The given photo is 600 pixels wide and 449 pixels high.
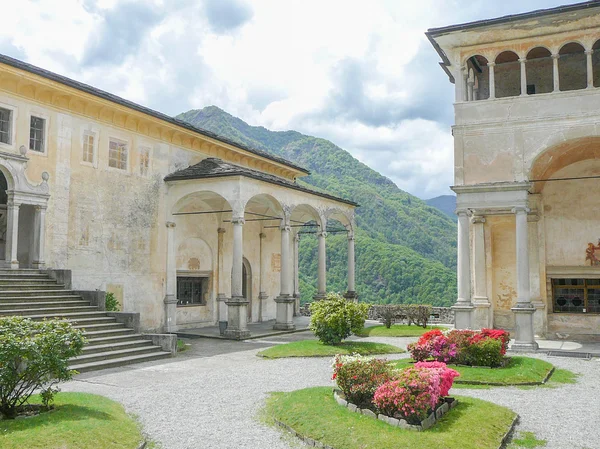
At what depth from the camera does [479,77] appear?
21859 mm

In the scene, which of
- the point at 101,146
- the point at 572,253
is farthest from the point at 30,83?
the point at 572,253

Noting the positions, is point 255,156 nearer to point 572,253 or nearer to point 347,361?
point 572,253

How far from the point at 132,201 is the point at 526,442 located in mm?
16165

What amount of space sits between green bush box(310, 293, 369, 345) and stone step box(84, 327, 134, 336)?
5.68m

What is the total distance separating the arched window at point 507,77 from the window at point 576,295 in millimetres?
7584

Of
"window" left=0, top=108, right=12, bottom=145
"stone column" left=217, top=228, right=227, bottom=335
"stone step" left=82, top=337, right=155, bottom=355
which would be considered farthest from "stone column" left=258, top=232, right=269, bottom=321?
"window" left=0, top=108, right=12, bottom=145

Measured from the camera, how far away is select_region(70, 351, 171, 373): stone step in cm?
1310

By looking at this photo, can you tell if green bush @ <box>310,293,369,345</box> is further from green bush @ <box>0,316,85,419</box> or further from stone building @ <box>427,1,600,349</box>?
green bush @ <box>0,316,85,419</box>

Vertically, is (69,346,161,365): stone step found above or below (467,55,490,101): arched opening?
below

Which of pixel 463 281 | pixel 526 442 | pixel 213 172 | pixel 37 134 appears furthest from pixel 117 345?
pixel 463 281

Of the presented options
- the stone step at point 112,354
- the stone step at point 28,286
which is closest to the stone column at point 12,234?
the stone step at point 28,286

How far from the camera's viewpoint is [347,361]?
942cm

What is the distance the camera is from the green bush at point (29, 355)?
7879 mm

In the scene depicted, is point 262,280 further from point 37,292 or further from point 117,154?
point 37,292
